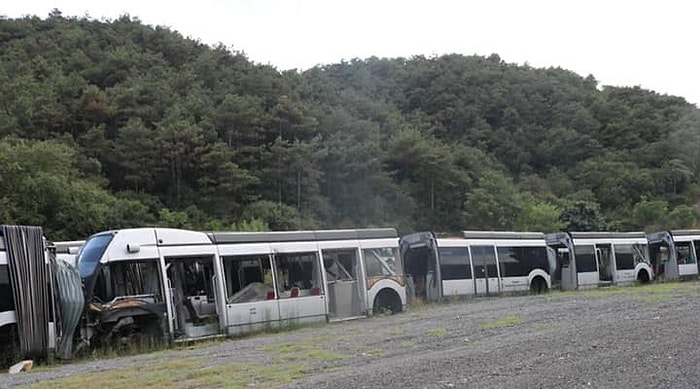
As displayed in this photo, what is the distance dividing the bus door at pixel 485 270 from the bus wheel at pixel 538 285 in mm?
2401

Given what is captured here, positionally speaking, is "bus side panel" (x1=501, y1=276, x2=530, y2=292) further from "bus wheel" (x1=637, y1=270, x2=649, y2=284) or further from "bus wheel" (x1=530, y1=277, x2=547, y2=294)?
"bus wheel" (x1=637, y1=270, x2=649, y2=284)

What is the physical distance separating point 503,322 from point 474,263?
10.4 metres

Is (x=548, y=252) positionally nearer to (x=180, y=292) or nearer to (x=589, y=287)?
(x=589, y=287)

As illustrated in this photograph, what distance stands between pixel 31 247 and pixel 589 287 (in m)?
23.5

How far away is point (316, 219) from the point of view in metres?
55.0

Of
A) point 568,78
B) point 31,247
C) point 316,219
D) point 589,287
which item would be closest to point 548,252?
point 589,287

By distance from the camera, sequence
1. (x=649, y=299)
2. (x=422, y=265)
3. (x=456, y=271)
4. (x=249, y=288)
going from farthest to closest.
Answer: (x=456, y=271) → (x=422, y=265) → (x=649, y=299) → (x=249, y=288)

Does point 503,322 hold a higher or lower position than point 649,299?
higher

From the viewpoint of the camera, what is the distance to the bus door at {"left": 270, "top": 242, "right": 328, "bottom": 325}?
18016 mm

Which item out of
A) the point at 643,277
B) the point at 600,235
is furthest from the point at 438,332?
the point at 643,277

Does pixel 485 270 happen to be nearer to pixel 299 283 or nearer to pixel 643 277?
pixel 299 283

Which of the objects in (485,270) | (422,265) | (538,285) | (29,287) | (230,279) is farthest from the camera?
(538,285)

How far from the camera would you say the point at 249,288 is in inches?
688

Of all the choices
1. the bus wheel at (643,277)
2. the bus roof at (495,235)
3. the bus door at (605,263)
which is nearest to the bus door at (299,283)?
the bus roof at (495,235)
